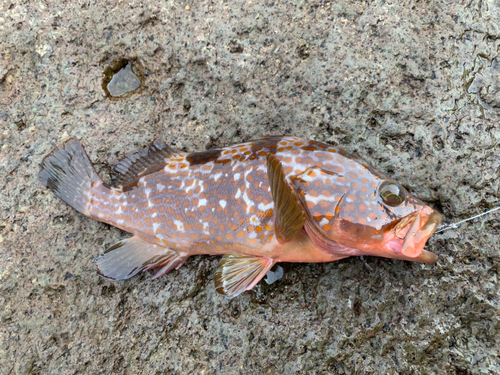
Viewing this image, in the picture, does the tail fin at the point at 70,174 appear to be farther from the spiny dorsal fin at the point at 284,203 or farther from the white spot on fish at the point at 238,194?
the spiny dorsal fin at the point at 284,203

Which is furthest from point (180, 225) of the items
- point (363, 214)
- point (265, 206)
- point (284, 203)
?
point (363, 214)

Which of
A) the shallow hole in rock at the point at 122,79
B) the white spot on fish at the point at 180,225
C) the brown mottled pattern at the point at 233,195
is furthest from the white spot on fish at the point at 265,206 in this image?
the shallow hole in rock at the point at 122,79

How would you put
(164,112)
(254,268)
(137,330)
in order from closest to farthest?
(254,268) < (137,330) < (164,112)

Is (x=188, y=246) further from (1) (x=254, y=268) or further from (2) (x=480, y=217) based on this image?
(2) (x=480, y=217)

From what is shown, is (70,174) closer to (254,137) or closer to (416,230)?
(254,137)

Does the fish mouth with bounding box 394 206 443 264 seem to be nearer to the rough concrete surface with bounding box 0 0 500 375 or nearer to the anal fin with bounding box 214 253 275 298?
the rough concrete surface with bounding box 0 0 500 375

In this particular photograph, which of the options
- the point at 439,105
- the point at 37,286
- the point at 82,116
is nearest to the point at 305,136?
the point at 439,105
